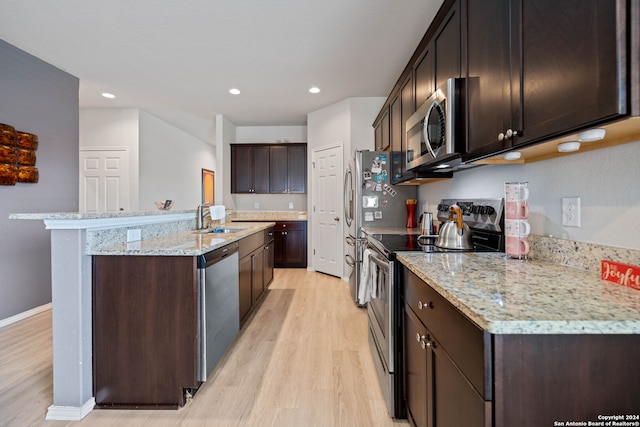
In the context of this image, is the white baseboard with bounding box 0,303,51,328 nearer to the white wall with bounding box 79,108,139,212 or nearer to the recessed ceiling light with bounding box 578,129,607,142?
the white wall with bounding box 79,108,139,212

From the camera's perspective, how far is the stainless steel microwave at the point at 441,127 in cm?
153

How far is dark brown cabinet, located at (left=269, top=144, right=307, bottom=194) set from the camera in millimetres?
5660

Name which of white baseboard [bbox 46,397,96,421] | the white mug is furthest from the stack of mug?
white baseboard [bbox 46,397,96,421]

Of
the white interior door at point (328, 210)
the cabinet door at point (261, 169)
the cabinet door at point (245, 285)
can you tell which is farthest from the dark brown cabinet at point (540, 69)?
the cabinet door at point (261, 169)

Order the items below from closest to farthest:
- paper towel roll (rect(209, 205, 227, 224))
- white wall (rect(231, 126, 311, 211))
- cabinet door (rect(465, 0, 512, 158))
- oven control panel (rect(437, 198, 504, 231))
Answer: cabinet door (rect(465, 0, 512, 158)), oven control panel (rect(437, 198, 504, 231)), paper towel roll (rect(209, 205, 227, 224)), white wall (rect(231, 126, 311, 211))

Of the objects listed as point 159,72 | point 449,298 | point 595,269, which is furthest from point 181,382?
point 159,72

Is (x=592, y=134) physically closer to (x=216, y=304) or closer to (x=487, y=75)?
(x=487, y=75)

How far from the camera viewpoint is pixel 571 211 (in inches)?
49.3

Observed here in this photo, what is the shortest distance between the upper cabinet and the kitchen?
4196 mm

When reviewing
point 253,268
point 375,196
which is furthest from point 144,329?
point 375,196

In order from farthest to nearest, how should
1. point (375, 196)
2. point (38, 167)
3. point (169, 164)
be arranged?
point (169, 164)
point (375, 196)
point (38, 167)

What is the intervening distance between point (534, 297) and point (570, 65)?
648mm

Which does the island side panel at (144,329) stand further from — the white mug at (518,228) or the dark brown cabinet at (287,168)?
the dark brown cabinet at (287,168)

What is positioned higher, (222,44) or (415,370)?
(222,44)
